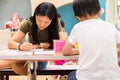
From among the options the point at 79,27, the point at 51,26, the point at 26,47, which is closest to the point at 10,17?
the point at 51,26

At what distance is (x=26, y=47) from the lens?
1.66 meters

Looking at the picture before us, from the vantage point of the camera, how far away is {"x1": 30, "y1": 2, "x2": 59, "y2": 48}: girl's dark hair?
1.90m

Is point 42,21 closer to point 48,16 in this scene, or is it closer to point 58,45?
point 48,16

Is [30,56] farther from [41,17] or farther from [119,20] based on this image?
[119,20]

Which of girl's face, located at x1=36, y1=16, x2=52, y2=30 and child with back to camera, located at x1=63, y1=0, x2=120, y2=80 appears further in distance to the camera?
girl's face, located at x1=36, y1=16, x2=52, y2=30

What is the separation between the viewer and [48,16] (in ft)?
6.27

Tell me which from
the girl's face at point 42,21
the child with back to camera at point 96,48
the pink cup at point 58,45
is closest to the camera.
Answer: the child with back to camera at point 96,48

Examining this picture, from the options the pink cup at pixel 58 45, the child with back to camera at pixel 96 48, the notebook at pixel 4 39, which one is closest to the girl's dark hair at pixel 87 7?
the child with back to camera at pixel 96 48

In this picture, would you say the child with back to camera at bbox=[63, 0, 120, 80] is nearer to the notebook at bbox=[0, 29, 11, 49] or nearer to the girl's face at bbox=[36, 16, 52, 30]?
the girl's face at bbox=[36, 16, 52, 30]

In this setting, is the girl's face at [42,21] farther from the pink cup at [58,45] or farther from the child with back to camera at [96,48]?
the child with back to camera at [96,48]

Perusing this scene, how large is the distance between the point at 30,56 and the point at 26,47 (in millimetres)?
239

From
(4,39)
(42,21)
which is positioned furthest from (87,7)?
(4,39)

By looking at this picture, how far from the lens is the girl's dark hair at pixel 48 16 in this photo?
1.90 m

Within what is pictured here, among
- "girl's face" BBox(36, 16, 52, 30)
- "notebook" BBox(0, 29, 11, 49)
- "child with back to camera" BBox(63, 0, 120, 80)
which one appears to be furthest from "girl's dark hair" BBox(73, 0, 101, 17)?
"notebook" BBox(0, 29, 11, 49)
